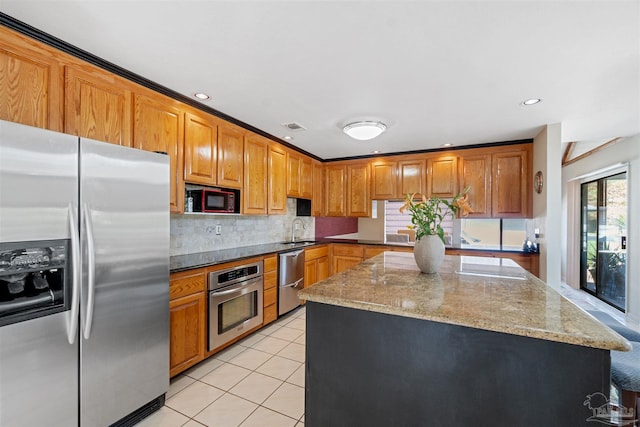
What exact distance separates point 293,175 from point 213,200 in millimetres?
1599

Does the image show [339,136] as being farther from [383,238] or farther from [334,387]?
[334,387]

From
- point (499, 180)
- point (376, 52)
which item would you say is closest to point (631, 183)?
point (499, 180)

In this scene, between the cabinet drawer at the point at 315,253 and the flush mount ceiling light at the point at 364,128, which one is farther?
the cabinet drawer at the point at 315,253

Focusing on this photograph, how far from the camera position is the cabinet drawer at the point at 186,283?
2094mm

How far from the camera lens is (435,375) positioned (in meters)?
1.18

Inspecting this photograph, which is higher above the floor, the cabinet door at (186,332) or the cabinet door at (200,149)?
the cabinet door at (200,149)

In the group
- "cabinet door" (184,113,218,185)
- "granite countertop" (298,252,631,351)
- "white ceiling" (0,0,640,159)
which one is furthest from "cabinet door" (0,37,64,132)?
"granite countertop" (298,252,631,351)

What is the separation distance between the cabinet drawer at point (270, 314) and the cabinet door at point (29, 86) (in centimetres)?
A: 245

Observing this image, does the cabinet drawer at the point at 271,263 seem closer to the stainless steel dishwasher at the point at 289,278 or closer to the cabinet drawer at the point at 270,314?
the stainless steel dishwasher at the point at 289,278

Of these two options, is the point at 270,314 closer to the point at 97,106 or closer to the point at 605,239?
the point at 97,106

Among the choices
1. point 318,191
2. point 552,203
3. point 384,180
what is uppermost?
point 384,180

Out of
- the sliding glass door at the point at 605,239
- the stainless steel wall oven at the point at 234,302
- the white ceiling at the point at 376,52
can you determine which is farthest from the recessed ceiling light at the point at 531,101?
the stainless steel wall oven at the point at 234,302

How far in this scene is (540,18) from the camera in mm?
1408

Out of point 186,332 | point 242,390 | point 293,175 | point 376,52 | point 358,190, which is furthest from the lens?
point 358,190
